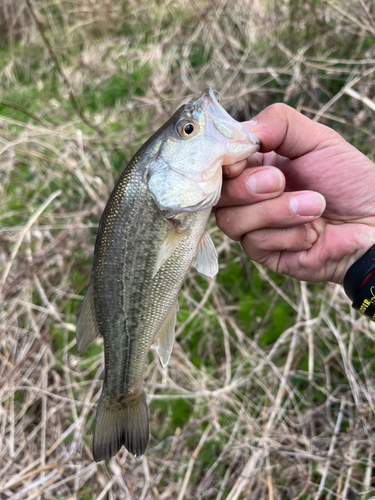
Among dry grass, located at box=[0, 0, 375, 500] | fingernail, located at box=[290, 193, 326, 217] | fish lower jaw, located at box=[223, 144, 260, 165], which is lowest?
dry grass, located at box=[0, 0, 375, 500]

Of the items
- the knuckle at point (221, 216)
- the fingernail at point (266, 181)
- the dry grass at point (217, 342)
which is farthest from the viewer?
the dry grass at point (217, 342)

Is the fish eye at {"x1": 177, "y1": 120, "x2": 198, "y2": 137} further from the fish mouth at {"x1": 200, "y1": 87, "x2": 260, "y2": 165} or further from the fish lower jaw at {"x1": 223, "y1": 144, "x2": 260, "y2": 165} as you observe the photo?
the fish lower jaw at {"x1": 223, "y1": 144, "x2": 260, "y2": 165}

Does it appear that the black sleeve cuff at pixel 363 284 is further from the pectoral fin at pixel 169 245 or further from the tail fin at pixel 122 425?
the tail fin at pixel 122 425

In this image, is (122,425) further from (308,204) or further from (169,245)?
(308,204)

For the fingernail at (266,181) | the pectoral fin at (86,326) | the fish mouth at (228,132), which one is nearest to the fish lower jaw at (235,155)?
the fish mouth at (228,132)

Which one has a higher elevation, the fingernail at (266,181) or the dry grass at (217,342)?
the fingernail at (266,181)

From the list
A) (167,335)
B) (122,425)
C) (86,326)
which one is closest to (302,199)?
(167,335)

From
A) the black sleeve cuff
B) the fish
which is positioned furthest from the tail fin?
the black sleeve cuff

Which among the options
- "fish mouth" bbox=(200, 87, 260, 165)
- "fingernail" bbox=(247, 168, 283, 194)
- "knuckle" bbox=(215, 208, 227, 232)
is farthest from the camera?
"knuckle" bbox=(215, 208, 227, 232)
